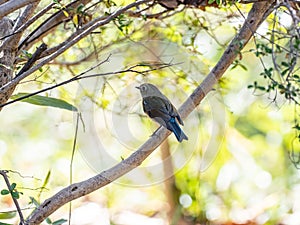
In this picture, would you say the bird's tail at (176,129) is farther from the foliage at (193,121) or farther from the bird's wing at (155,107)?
the foliage at (193,121)

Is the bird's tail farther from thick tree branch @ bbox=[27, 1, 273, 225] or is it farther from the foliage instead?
the foliage

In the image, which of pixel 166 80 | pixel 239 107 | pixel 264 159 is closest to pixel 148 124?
pixel 166 80

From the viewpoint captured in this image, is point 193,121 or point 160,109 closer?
point 160,109

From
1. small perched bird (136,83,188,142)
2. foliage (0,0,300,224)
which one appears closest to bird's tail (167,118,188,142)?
→ small perched bird (136,83,188,142)

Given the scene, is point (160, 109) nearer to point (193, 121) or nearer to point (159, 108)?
point (159, 108)

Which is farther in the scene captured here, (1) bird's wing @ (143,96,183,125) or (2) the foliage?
(2) the foliage

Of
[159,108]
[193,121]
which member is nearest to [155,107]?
[159,108]

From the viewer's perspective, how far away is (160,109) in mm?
777

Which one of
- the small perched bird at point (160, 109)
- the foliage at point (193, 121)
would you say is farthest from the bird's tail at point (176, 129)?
the foliage at point (193, 121)

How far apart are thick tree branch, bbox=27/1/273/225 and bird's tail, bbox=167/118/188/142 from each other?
18 millimetres

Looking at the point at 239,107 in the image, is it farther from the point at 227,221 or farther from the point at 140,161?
the point at 140,161

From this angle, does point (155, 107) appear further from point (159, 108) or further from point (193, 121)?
point (193, 121)

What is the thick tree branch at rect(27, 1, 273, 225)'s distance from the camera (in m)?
0.70

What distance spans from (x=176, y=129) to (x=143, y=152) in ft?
0.18
